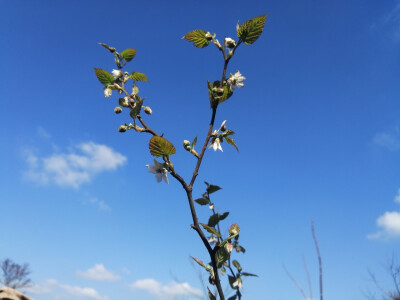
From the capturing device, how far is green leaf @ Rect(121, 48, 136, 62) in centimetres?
122

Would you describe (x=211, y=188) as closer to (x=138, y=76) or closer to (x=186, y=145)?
(x=186, y=145)

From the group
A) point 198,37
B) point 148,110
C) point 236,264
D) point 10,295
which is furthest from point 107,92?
point 10,295

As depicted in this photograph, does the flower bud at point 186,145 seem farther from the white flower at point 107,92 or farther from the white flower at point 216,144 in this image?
the white flower at point 107,92

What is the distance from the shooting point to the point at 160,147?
0.89 metres

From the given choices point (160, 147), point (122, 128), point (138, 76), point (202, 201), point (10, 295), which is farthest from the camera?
point (10, 295)

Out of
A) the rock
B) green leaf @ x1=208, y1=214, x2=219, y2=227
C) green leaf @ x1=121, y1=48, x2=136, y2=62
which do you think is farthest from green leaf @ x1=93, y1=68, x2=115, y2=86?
the rock

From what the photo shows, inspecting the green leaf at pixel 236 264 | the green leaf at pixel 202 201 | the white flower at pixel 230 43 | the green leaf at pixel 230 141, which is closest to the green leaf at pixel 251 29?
the white flower at pixel 230 43

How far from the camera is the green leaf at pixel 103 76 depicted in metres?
1.12

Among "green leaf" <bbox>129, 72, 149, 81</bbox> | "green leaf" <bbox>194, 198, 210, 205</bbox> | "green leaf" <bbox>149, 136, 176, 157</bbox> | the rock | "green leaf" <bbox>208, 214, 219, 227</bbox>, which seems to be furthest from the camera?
the rock

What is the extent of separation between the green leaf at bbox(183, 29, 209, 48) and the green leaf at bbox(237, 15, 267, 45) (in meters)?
0.13

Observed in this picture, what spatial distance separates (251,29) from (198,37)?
20 centimetres

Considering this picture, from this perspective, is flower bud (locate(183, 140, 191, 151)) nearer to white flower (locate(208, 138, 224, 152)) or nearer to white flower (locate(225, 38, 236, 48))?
white flower (locate(208, 138, 224, 152))

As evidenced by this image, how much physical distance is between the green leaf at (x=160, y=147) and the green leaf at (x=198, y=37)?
1.55 feet

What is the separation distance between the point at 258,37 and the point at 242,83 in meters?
0.17
